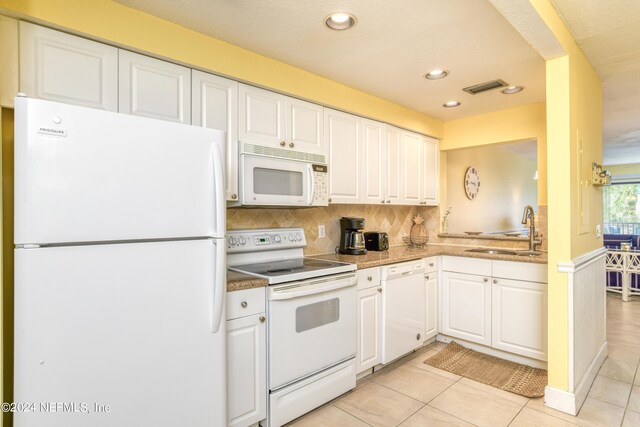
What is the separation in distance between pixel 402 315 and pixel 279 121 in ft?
6.05

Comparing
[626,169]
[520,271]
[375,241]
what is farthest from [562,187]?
[626,169]

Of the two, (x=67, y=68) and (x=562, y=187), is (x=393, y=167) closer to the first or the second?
(x=562, y=187)

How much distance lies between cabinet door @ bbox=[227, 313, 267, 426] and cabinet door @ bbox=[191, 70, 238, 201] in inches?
30.9

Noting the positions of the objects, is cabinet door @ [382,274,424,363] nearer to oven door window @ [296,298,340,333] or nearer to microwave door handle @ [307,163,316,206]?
oven door window @ [296,298,340,333]

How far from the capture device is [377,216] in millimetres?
3713

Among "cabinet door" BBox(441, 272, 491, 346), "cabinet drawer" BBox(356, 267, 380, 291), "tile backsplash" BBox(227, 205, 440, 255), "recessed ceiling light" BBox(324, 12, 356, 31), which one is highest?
"recessed ceiling light" BBox(324, 12, 356, 31)

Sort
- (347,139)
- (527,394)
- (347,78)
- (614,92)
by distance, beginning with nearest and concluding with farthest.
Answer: (527,394) < (347,78) < (347,139) < (614,92)

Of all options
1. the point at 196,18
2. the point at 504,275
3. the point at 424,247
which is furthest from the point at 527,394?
the point at 196,18

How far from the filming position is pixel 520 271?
9.33 ft

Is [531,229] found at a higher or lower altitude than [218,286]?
higher

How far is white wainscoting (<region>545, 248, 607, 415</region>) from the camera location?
218cm

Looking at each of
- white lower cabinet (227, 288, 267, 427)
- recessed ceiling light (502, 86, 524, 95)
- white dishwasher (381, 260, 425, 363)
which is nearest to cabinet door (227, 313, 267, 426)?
white lower cabinet (227, 288, 267, 427)

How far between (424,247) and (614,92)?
2268 mm

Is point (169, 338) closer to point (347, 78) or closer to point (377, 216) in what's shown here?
point (347, 78)
